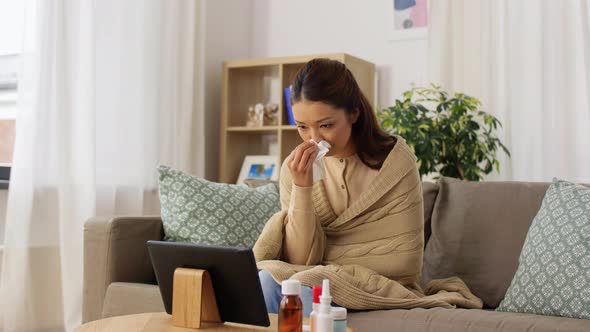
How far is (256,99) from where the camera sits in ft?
14.3

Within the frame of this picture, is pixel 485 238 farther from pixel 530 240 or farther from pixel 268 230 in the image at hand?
pixel 268 230

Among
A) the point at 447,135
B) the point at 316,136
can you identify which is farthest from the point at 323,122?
the point at 447,135

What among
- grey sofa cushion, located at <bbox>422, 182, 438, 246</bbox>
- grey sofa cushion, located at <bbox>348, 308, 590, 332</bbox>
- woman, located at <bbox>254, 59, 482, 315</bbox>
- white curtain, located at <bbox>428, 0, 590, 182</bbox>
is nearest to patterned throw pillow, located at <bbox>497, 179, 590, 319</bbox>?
grey sofa cushion, located at <bbox>348, 308, 590, 332</bbox>

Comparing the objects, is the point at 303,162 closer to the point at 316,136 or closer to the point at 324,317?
the point at 316,136

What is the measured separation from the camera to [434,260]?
240 cm

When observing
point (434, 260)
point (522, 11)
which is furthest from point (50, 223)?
point (522, 11)

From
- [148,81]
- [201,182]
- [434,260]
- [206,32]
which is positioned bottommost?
[434,260]

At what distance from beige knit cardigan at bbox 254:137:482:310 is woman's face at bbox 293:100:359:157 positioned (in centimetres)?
16

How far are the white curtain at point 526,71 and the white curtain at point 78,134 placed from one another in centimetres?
138

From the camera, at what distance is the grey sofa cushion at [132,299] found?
2.35 m

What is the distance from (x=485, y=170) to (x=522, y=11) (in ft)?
2.66

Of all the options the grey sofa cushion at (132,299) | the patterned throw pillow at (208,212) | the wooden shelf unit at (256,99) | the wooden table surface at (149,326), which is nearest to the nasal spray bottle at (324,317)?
the wooden table surface at (149,326)

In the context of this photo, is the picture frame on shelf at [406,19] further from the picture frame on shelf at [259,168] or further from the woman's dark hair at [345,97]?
the woman's dark hair at [345,97]

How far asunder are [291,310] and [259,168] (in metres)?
2.79
